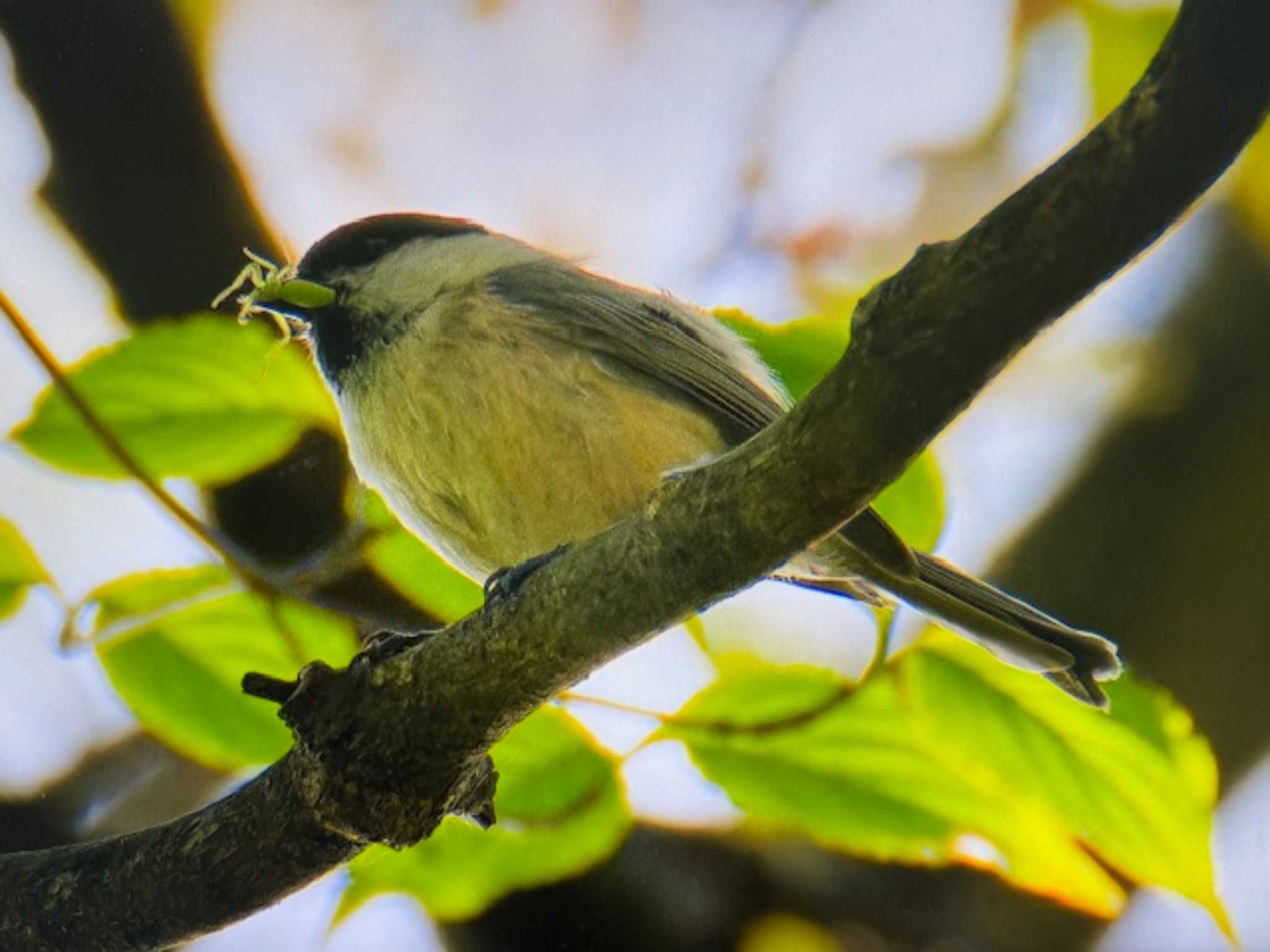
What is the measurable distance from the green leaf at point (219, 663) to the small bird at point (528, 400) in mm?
119

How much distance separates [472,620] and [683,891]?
39 cm

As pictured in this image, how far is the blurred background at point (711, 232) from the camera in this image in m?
0.83

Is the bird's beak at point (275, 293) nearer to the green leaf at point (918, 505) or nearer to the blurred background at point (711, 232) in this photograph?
the blurred background at point (711, 232)

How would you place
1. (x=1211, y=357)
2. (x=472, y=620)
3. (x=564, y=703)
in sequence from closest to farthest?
(x=472, y=620) < (x=1211, y=357) < (x=564, y=703)

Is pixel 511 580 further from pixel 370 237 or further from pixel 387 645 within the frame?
pixel 370 237

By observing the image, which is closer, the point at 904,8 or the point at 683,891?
the point at 904,8

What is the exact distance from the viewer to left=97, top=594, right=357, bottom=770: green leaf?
37.2 inches

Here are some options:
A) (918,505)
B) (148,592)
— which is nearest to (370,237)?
(148,592)

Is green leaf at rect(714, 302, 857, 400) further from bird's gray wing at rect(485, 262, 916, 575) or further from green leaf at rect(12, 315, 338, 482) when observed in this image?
green leaf at rect(12, 315, 338, 482)

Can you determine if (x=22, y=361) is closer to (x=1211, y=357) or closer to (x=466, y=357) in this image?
(x=466, y=357)

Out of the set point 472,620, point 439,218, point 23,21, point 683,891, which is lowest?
point 683,891

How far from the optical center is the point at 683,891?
39.8 inches

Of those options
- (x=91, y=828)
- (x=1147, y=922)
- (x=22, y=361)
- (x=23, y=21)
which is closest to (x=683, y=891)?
(x=1147, y=922)

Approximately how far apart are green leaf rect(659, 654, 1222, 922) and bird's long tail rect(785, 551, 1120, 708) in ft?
0.18
